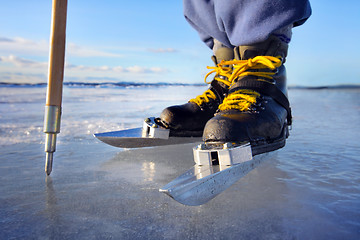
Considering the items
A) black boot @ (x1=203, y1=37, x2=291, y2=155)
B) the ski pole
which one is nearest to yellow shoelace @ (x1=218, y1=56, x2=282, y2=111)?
black boot @ (x1=203, y1=37, x2=291, y2=155)

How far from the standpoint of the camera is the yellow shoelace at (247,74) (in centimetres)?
111

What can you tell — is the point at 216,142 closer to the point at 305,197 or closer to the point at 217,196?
the point at 217,196

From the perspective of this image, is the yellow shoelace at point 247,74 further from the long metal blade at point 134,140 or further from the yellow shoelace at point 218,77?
the long metal blade at point 134,140

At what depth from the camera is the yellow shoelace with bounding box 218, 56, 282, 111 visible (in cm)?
111

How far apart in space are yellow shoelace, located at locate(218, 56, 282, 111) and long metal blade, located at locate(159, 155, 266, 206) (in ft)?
0.93

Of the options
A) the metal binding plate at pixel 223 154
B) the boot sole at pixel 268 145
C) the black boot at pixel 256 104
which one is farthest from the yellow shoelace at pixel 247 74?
the metal binding plate at pixel 223 154

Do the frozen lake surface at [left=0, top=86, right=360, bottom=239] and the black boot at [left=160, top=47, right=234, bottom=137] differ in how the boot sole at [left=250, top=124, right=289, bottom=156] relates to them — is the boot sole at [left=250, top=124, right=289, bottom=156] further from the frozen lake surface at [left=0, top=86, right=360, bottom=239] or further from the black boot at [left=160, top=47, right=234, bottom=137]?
the black boot at [left=160, top=47, right=234, bottom=137]

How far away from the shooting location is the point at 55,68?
882 millimetres

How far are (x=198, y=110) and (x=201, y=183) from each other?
28.9 inches

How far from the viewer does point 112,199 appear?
32.6 inches

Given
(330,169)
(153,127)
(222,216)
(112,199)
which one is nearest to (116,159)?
(153,127)

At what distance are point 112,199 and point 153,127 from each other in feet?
1.86

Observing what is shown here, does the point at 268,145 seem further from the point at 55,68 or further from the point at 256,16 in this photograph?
the point at 55,68

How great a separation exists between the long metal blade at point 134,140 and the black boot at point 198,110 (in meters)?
0.03
